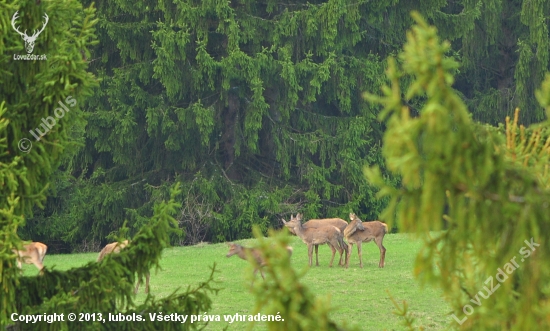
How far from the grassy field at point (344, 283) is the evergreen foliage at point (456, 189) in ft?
19.7

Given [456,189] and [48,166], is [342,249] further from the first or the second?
[456,189]

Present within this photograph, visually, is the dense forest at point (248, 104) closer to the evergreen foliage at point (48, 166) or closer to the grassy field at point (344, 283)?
the grassy field at point (344, 283)

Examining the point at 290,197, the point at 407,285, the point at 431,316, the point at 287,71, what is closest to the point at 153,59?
the point at 287,71

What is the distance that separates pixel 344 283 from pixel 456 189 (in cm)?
1104

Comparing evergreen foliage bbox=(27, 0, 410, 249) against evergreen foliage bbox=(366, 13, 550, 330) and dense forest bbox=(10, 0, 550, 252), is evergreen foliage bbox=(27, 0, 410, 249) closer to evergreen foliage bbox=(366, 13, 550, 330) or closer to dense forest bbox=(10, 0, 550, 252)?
dense forest bbox=(10, 0, 550, 252)

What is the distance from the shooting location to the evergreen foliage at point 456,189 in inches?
112

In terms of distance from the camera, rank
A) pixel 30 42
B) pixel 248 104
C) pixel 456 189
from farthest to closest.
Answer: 1. pixel 248 104
2. pixel 30 42
3. pixel 456 189

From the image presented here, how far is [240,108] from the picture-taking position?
28.1 meters

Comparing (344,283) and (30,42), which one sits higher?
(30,42)

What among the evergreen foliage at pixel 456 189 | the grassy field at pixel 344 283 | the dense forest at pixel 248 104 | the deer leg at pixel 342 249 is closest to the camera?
the evergreen foliage at pixel 456 189

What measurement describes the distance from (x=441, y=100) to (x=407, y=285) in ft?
36.4

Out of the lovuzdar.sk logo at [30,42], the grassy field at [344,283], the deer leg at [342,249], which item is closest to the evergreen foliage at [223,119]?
the grassy field at [344,283]

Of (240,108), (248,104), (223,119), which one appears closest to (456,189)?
(248,104)

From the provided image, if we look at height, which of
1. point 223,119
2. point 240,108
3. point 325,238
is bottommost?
point 325,238
